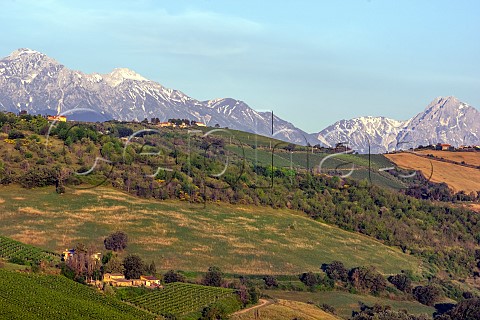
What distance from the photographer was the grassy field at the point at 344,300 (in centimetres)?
8619

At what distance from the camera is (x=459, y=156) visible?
182 metres

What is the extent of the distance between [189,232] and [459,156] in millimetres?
97388

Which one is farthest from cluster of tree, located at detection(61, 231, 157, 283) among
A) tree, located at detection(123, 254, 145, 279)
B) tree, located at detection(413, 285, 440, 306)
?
tree, located at detection(413, 285, 440, 306)

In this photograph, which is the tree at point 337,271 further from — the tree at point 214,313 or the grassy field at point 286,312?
the tree at point 214,313

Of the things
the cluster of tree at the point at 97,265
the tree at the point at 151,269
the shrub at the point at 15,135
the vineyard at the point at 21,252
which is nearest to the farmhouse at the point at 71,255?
the cluster of tree at the point at 97,265

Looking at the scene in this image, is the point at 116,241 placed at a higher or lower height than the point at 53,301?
higher

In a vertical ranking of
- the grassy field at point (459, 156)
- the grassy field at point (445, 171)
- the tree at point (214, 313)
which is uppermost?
the grassy field at point (459, 156)

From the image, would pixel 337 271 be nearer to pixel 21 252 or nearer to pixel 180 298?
pixel 180 298

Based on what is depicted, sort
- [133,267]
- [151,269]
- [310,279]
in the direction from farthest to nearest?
[310,279] < [151,269] < [133,267]

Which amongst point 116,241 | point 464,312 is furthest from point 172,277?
point 464,312

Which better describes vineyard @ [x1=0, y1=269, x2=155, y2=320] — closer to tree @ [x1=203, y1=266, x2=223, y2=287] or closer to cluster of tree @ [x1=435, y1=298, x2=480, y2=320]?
tree @ [x1=203, y1=266, x2=223, y2=287]

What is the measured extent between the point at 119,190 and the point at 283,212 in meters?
22.3

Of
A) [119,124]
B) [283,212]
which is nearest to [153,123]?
[119,124]

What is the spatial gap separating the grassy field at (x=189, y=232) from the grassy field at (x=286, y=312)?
481 inches
